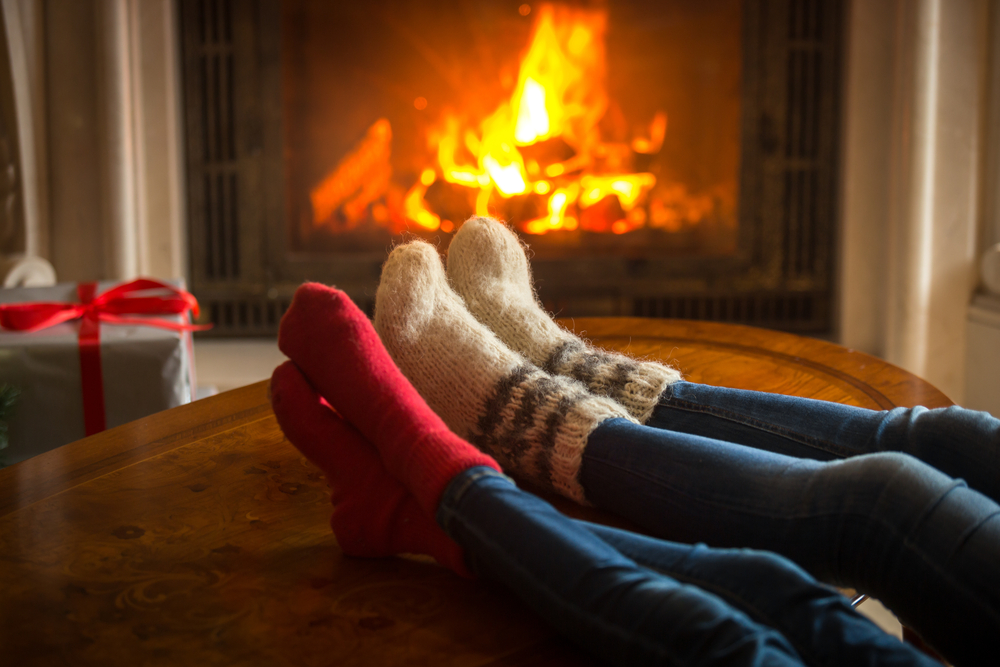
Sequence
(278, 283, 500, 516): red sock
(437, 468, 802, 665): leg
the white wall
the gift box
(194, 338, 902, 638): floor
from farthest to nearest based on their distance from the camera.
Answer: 1. (194, 338, 902, 638): floor
2. the white wall
3. the gift box
4. (278, 283, 500, 516): red sock
5. (437, 468, 802, 665): leg

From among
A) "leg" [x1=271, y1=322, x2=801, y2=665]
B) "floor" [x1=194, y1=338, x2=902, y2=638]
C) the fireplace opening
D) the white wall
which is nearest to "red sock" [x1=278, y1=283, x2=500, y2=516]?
"leg" [x1=271, y1=322, x2=801, y2=665]

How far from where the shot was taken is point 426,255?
784 millimetres

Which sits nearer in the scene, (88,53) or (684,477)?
(684,477)

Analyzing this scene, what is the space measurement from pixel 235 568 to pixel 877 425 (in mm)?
493

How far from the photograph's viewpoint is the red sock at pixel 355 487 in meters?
0.52

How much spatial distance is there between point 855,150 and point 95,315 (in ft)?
5.53

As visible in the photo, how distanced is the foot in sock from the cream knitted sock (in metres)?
0.05

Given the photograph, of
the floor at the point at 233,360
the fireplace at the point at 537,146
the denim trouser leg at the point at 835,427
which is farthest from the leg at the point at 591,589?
the fireplace at the point at 537,146

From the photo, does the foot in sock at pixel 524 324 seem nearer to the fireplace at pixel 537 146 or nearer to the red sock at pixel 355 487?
the red sock at pixel 355 487

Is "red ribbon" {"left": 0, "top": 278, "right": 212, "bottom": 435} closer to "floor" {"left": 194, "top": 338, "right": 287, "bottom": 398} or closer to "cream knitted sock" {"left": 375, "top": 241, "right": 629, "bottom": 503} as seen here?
"cream knitted sock" {"left": 375, "top": 241, "right": 629, "bottom": 503}

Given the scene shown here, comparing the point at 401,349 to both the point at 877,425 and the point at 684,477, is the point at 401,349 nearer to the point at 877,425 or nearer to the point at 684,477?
the point at 684,477

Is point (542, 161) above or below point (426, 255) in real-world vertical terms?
above

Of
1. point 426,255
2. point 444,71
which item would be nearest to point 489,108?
point 444,71

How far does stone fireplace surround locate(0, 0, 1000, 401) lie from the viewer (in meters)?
1.69
